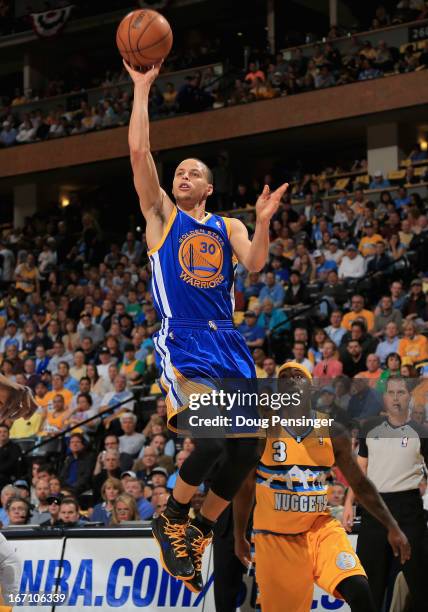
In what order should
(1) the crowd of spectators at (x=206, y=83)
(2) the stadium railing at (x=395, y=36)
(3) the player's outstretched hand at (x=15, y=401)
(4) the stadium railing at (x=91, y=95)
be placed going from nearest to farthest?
(3) the player's outstretched hand at (x=15, y=401) → (1) the crowd of spectators at (x=206, y=83) → (2) the stadium railing at (x=395, y=36) → (4) the stadium railing at (x=91, y=95)

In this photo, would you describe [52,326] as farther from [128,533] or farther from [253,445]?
[253,445]

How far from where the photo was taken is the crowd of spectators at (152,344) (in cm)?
1171

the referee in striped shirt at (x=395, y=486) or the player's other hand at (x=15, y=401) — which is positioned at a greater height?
the player's other hand at (x=15, y=401)

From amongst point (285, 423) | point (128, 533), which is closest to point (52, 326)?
point (128, 533)

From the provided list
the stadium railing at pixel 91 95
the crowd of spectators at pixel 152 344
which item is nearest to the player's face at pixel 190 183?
the crowd of spectators at pixel 152 344

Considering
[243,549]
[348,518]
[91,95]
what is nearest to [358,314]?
[348,518]

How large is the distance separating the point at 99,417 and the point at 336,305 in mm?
3892

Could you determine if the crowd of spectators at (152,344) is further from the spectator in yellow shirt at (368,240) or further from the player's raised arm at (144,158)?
the player's raised arm at (144,158)

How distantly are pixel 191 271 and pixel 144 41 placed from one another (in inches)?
54.3

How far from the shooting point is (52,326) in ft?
63.5

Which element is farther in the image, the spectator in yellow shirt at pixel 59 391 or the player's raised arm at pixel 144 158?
the spectator in yellow shirt at pixel 59 391

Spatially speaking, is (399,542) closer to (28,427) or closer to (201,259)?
(201,259)

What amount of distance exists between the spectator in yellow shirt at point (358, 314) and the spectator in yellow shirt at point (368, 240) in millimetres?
1735

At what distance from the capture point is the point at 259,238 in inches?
236
